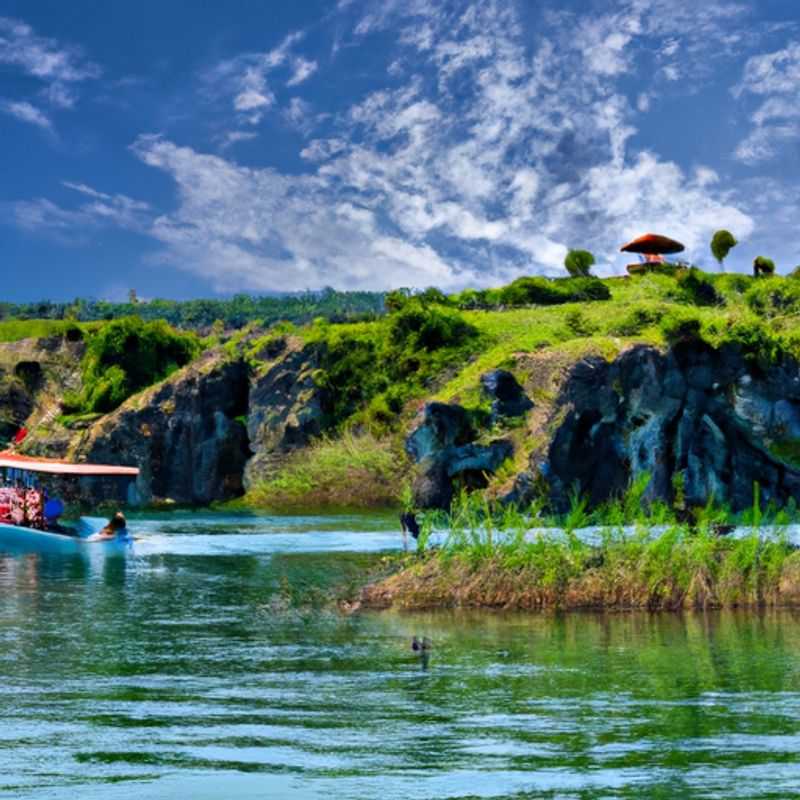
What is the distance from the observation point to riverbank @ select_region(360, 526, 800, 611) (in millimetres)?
31453

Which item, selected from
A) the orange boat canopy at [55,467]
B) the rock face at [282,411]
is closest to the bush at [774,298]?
the rock face at [282,411]

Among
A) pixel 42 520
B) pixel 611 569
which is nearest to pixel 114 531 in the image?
pixel 42 520

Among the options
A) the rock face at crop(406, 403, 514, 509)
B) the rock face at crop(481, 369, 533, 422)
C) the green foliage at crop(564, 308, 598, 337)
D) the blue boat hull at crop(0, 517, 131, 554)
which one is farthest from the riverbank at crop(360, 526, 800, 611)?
the green foliage at crop(564, 308, 598, 337)

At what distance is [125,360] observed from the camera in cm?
11856

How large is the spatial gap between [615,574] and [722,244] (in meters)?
110

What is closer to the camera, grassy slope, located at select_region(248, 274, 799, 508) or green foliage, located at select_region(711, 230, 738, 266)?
grassy slope, located at select_region(248, 274, 799, 508)

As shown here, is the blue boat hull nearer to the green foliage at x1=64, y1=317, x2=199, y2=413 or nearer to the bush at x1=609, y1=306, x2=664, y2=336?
the bush at x1=609, y1=306, x2=664, y2=336

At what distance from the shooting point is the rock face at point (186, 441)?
4072 inches

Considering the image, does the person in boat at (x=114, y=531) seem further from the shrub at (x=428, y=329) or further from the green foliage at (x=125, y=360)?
the green foliage at (x=125, y=360)

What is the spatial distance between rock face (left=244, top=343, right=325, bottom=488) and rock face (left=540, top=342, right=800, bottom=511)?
30.0 m

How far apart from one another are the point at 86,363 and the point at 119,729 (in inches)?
4168

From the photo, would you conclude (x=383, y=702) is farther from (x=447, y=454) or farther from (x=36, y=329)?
(x=36, y=329)

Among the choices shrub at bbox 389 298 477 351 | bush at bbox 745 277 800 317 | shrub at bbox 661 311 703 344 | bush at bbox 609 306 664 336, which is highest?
bush at bbox 745 277 800 317

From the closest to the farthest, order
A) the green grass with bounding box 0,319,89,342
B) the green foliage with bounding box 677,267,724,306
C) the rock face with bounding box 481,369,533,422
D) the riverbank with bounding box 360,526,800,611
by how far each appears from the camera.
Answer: the riverbank with bounding box 360,526,800,611
the rock face with bounding box 481,369,533,422
the green foliage with bounding box 677,267,724,306
the green grass with bounding box 0,319,89,342
